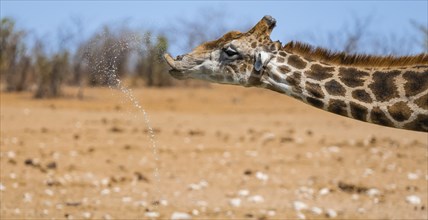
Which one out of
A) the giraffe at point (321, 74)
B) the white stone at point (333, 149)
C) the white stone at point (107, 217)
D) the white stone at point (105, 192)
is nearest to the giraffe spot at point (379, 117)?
the giraffe at point (321, 74)

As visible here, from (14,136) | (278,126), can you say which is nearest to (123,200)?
(14,136)

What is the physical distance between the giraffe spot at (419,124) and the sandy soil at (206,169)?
2932mm

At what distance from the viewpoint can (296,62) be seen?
493 centimetres

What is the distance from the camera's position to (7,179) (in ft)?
28.7

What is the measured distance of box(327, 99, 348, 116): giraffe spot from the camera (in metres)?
4.80

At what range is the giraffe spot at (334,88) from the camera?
4828 millimetres

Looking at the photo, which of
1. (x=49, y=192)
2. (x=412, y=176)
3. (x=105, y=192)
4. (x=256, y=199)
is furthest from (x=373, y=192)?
(x=49, y=192)

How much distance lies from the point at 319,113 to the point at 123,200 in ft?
42.4

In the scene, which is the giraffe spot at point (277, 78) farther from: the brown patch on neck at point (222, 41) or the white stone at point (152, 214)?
the white stone at point (152, 214)

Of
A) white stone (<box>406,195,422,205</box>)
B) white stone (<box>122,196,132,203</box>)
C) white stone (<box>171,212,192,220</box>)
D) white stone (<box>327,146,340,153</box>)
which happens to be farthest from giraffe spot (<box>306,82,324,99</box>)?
white stone (<box>327,146,340,153</box>)

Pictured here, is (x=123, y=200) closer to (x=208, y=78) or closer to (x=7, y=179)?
(x=7, y=179)

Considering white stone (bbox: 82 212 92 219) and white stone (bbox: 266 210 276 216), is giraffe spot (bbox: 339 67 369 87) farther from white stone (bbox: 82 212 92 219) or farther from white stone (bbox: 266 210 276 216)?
white stone (bbox: 82 212 92 219)

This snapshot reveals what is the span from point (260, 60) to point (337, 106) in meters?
0.57

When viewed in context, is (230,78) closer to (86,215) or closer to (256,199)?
(86,215)
